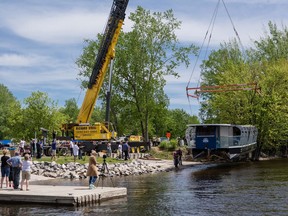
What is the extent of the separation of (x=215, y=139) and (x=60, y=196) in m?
25.4

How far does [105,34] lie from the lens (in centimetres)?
4359

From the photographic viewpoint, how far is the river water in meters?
17.7

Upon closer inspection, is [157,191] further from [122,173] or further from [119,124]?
[119,124]

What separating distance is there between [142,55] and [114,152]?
16.2m

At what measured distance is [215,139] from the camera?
42.3 meters

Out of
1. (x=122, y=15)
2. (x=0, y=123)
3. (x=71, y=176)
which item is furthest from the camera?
(x=0, y=123)

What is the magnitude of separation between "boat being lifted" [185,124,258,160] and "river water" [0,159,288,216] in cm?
1227

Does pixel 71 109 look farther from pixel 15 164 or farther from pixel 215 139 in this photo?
Answer: pixel 15 164

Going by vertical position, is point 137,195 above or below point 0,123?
below

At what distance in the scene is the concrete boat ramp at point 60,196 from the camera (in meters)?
19.0

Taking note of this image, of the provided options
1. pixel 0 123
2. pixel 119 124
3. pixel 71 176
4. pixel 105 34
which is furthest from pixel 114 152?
pixel 0 123

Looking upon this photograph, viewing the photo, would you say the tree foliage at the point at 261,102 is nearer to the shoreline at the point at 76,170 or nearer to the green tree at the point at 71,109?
the shoreline at the point at 76,170

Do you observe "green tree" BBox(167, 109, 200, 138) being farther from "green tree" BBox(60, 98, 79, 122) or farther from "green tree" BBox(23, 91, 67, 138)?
"green tree" BBox(23, 91, 67, 138)

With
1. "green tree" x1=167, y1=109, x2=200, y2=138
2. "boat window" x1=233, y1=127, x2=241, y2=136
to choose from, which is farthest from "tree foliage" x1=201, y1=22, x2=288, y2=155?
"green tree" x1=167, y1=109, x2=200, y2=138
